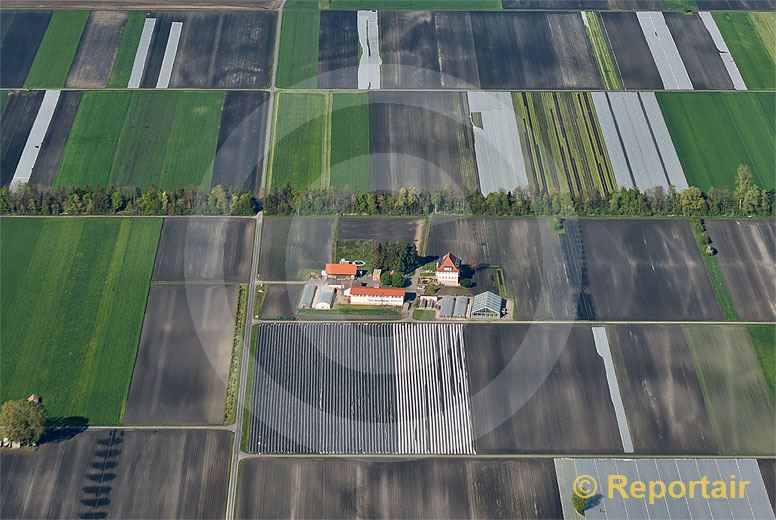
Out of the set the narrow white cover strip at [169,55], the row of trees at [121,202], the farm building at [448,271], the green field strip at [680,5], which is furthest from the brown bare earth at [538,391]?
the green field strip at [680,5]

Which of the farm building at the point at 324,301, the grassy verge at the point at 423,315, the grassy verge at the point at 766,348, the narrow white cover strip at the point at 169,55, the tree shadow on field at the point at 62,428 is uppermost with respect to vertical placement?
the narrow white cover strip at the point at 169,55

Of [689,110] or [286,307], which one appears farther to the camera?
[689,110]

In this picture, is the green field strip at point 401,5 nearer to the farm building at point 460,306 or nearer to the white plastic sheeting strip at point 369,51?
the white plastic sheeting strip at point 369,51

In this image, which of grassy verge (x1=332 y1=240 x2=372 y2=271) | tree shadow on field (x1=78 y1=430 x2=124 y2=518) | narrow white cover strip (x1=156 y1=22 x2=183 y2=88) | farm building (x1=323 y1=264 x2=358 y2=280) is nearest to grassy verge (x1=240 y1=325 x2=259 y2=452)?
farm building (x1=323 y1=264 x2=358 y2=280)

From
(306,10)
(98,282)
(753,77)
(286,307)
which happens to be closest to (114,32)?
(306,10)

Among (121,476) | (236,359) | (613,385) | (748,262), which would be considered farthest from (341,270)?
(748,262)

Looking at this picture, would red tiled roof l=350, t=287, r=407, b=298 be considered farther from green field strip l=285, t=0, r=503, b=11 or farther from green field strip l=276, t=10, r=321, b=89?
green field strip l=285, t=0, r=503, b=11

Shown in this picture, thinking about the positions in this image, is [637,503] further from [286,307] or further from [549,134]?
[549,134]
